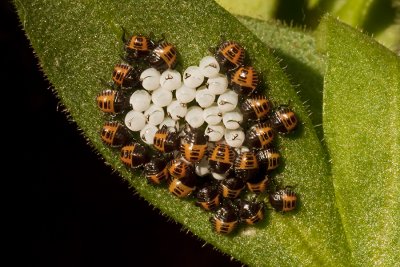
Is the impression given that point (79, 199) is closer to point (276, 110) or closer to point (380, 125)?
point (276, 110)

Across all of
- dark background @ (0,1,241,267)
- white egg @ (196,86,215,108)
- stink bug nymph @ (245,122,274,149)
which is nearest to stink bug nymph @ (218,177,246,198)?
stink bug nymph @ (245,122,274,149)

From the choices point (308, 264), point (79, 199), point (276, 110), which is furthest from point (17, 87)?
point (308, 264)

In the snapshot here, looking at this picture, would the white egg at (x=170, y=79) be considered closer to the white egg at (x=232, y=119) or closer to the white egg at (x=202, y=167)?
the white egg at (x=232, y=119)

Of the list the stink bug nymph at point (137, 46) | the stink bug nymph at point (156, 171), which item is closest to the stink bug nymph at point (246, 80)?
the stink bug nymph at point (137, 46)

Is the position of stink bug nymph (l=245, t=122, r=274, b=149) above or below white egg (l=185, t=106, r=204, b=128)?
above

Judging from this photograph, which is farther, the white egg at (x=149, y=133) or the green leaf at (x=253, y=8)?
the green leaf at (x=253, y=8)

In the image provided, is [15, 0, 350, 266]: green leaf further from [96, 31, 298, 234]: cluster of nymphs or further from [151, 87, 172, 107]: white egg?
[151, 87, 172, 107]: white egg

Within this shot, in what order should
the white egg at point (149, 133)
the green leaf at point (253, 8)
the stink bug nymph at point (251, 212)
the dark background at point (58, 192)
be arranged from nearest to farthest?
1. the stink bug nymph at point (251, 212)
2. the white egg at point (149, 133)
3. the green leaf at point (253, 8)
4. the dark background at point (58, 192)
